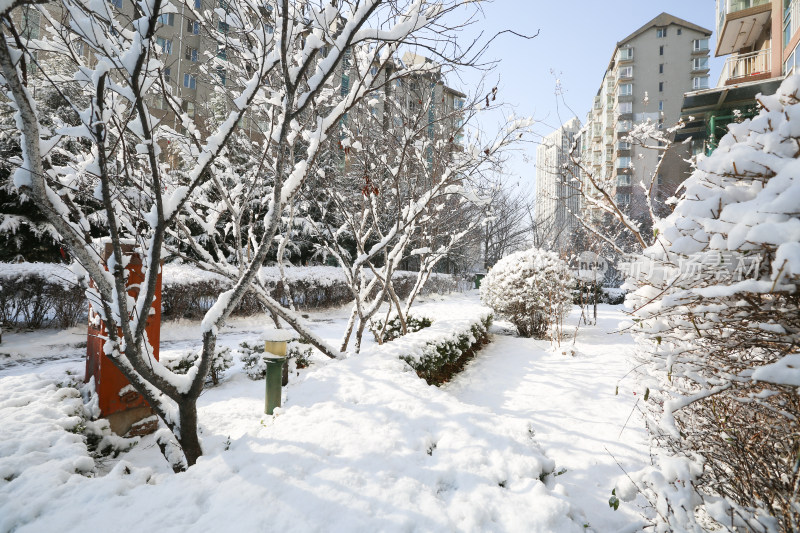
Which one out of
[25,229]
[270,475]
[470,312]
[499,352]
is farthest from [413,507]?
[25,229]

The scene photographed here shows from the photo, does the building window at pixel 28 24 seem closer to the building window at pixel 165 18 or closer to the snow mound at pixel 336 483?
the building window at pixel 165 18

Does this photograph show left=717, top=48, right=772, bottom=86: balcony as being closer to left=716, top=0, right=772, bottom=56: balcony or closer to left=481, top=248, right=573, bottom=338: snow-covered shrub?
left=716, top=0, right=772, bottom=56: balcony

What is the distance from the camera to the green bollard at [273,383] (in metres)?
3.41

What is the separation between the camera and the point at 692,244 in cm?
173

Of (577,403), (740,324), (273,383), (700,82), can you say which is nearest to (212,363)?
(273,383)

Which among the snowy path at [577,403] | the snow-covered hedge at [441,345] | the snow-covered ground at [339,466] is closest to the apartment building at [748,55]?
the snowy path at [577,403]

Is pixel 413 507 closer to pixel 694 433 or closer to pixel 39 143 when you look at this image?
pixel 694 433

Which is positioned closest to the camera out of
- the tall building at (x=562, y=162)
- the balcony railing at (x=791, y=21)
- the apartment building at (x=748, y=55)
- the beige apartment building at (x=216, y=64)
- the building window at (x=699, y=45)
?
the beige apartment building at (x=216, y=64)

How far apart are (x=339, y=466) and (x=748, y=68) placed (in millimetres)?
22093

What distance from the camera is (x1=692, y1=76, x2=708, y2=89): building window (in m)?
35.1

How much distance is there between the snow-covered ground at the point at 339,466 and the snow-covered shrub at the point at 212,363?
0.66 meters

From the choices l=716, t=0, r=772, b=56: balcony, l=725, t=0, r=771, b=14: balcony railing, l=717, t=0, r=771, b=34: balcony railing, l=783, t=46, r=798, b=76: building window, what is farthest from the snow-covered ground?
l=725, t=0, r=771, b=14: balcony railing

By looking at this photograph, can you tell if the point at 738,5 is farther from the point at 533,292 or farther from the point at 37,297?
the point at 37,297

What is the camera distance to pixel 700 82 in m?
35.5
